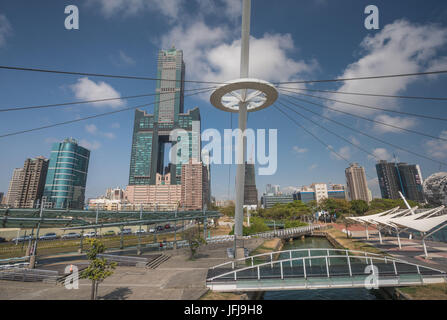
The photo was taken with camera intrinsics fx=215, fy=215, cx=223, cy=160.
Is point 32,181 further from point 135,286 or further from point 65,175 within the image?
point 135,286

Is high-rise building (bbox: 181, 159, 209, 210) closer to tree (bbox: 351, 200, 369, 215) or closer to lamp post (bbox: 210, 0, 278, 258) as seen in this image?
tree (bbox: 351, 200, 369, 215)

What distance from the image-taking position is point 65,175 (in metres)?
109

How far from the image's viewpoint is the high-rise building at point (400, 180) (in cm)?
16488

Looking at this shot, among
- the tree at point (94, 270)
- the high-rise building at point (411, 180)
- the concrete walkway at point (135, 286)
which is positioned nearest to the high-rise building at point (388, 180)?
the high-rise building at point (411, 180)

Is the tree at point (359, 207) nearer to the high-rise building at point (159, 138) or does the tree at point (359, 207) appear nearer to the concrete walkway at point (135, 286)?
the concrete walkway at point (135, 286)

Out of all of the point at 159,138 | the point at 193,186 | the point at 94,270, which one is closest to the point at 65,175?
the point at 193,186

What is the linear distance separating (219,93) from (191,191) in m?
131

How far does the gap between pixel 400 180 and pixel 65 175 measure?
229957 mm

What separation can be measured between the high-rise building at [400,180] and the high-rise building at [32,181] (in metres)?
243

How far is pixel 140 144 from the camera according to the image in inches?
7013

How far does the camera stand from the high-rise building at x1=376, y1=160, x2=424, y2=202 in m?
165

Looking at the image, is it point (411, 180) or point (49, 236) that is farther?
point (411, 180)

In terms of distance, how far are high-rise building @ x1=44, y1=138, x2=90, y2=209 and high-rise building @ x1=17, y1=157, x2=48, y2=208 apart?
67.1 feet
